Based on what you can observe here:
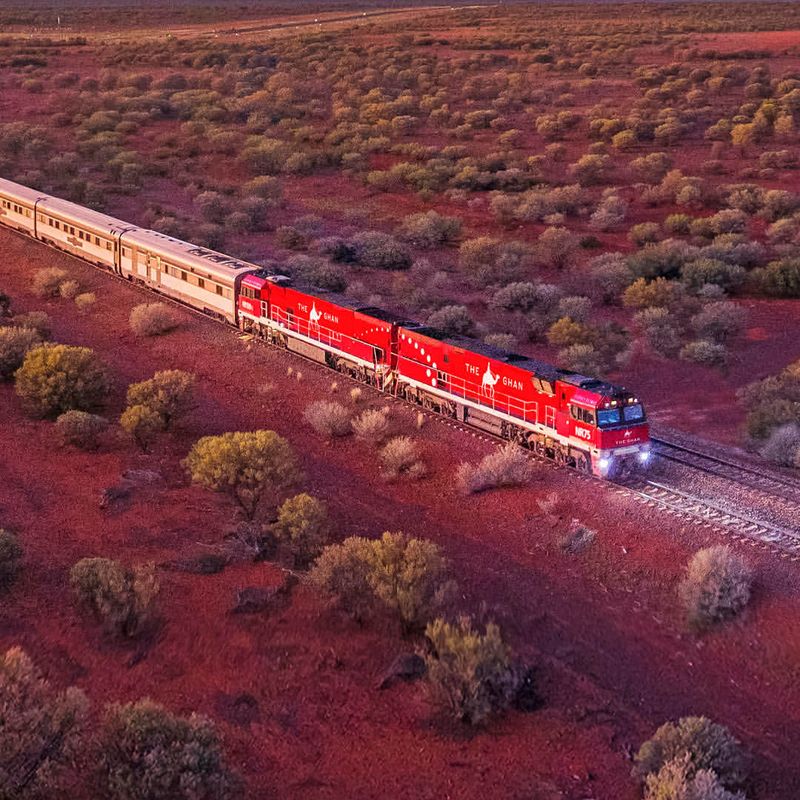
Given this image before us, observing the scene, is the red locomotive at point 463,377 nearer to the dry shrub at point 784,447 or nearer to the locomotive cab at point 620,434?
the locomotive cab at point 620,434

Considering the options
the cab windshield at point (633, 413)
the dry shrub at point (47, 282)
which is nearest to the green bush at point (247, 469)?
the cab windshield at point (633, 413)

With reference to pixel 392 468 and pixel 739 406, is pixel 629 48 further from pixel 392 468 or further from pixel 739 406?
pixel 392 468

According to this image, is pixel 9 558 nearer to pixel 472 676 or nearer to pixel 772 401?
pixel 472 676

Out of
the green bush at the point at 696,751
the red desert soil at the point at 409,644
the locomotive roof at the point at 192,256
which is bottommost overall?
the red desert soil at the point at 409,644

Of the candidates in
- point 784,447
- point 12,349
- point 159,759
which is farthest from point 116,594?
point 784,447

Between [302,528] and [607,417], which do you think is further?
[607,417]

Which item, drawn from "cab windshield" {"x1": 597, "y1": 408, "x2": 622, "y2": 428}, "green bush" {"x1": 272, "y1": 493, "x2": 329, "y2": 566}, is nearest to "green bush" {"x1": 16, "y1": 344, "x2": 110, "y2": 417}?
"green bush" {"x1": 272, "y1": 493, "x2": 329, "y2": 566}

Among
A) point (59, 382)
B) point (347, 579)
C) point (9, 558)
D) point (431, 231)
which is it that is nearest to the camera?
point (347, 579)

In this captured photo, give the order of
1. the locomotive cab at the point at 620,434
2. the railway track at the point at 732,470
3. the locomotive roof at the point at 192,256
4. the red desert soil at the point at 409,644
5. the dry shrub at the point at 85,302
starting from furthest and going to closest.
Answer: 1. the dry shrub at the point at 85,302
2. the locomotive roof at the point at 192,256
3. the locomotive cab at the point at 620,434
4. the railway track at the point at 732,470
5. the red desert soil at the point at 409,644
